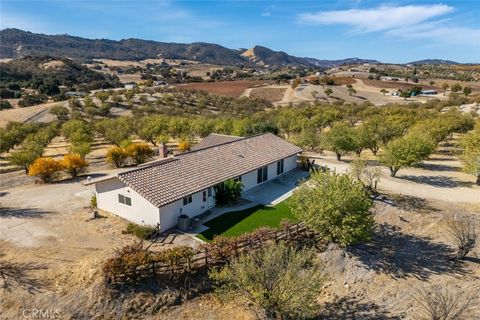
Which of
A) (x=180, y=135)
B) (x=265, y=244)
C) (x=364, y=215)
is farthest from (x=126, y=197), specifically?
(x=180, y=135)

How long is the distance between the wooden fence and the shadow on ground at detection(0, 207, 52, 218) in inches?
497

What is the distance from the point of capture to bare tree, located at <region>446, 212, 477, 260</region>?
2138 centimetres

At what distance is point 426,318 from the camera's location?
54.7ft

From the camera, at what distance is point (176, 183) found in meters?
25.8

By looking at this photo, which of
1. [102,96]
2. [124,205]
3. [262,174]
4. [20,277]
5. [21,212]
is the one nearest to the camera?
[20,277]

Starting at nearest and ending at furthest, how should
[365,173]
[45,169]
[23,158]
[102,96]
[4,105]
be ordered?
1. [365,173]
2. [45,169]
3. [23,158]
4. [4,105]
5. [102,96]

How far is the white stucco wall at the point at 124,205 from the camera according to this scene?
24.1 metres

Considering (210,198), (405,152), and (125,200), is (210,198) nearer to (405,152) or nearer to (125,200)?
(125,200)

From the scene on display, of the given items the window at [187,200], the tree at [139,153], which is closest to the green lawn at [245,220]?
the window at [187,200]

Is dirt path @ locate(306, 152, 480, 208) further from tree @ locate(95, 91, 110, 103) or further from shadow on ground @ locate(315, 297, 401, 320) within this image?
tree @ locate(95, 91, 110, 103)

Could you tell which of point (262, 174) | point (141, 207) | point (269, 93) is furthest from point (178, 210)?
point (269, 93)

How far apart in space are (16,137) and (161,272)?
47.3 m

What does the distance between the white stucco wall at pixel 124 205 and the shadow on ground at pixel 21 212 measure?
4420 mm

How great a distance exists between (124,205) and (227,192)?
7.96 meters
